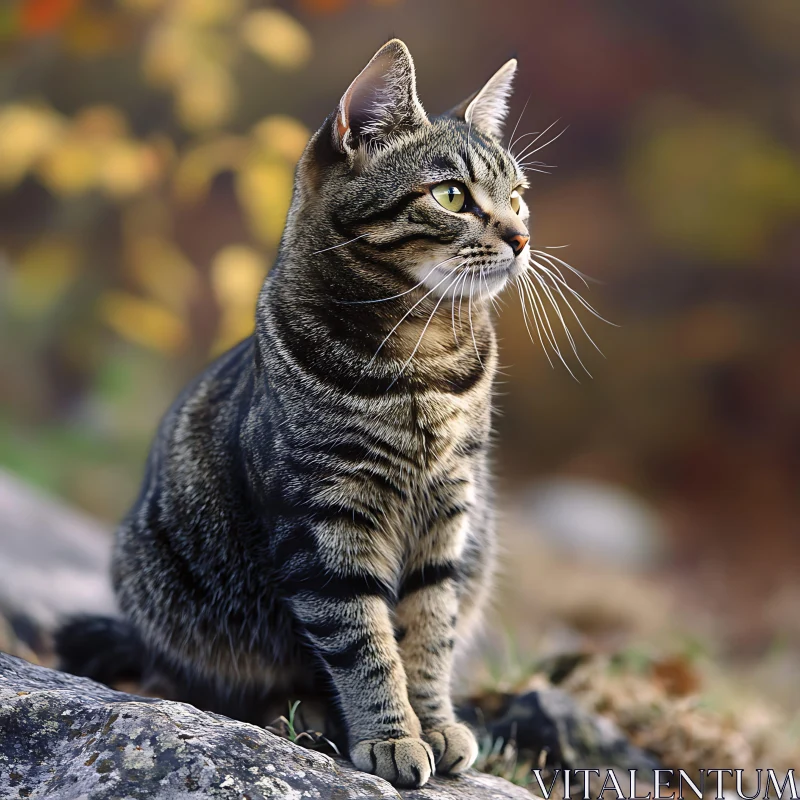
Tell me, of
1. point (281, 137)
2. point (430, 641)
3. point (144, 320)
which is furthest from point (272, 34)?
point (430, 641)

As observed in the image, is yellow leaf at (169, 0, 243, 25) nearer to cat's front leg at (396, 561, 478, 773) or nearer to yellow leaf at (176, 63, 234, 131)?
yellow leaf at (176, 63, 234, 131)

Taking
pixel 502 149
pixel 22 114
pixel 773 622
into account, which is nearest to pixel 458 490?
pixel 502 149

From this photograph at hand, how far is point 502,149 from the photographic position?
7.79 feet

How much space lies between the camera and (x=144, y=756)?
64.7 inches

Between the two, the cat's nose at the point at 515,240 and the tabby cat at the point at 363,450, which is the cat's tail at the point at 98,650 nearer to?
the tabby cat at the point at 363,450

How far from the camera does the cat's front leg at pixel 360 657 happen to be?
81.2 inches

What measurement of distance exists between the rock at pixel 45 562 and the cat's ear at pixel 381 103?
6.41 feet

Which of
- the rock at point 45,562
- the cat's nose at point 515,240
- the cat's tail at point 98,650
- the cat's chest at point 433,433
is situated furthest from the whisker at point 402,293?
the rock at point 45,562

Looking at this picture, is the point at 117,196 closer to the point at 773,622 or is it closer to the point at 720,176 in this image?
the point at 720,176

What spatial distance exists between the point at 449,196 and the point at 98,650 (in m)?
1.66

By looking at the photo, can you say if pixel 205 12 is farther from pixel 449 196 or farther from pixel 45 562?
pixel 449 196

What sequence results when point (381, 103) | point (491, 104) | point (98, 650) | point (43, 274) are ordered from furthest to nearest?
point (43, 274)
point (98, 650)
point (491, 104)
point (381, 103)

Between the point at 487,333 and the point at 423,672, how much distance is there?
848mm

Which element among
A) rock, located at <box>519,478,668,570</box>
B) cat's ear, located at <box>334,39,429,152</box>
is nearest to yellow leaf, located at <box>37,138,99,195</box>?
cat's ear, located at <box>334,39,429,152</box>
